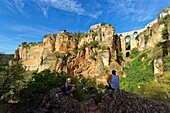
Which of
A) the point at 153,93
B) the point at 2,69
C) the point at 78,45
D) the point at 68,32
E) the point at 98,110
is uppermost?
the point at 68,32

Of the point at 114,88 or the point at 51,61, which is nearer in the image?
the point at 114,88

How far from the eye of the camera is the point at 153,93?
20.8 meters

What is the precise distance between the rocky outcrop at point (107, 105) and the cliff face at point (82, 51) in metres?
35.2

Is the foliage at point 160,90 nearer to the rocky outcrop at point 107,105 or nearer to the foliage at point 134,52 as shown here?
the rocky outcrop at point 107,105

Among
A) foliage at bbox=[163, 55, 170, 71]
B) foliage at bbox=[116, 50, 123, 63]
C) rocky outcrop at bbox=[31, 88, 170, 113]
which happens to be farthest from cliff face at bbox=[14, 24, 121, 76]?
rocky outcrop at bbox=[31, 88, 170, 113]

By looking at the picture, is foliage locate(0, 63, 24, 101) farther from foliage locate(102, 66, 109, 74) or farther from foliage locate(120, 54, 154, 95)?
foliage locate(102, 66, 109, 74)

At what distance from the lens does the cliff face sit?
→ 45.4 meters

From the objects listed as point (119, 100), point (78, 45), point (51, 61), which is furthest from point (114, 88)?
point (78, 45)

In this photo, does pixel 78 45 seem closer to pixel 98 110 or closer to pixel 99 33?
pixel 99 33

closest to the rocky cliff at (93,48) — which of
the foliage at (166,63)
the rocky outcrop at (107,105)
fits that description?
the foliage at (166,63)

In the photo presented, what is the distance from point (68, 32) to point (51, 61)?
13.9 metres

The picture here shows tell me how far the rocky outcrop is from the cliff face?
3521 cm

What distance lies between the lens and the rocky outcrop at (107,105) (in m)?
7.18

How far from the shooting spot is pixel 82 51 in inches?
1922
